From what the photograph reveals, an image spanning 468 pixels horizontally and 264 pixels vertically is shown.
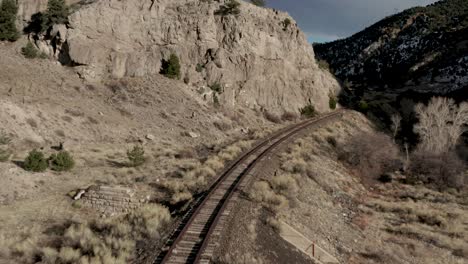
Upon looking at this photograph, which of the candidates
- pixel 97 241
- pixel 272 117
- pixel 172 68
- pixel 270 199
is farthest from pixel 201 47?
pixel 97 241

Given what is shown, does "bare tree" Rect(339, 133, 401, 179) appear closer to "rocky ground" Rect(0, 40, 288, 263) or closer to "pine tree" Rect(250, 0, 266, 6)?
"rocky ground" Rect(0, 40, 288, 263)

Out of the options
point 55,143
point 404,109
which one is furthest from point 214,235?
point 404,109

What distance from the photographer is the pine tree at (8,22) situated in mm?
32594

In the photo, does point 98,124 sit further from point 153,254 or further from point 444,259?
point 444,259

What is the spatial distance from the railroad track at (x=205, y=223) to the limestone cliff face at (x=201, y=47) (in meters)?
22.3

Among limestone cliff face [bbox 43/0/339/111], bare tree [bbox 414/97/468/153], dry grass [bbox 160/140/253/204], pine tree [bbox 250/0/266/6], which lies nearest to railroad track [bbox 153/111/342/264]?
dry grass [bbox 160/140/253/204]

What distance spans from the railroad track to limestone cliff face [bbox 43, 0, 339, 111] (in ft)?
73.2

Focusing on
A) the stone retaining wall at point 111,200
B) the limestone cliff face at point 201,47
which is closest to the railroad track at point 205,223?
the stone retaining wall at point 111,200

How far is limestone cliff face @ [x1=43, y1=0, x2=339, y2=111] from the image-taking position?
115ft

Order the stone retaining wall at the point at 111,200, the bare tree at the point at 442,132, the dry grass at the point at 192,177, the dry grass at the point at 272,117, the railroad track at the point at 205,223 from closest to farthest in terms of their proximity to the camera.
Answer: the railroad track at the point at 205,223
the stone retaining wall at the point at 111,200
the dry grass at the point at 192,177
the bare tree at the point at 442,132
the dry grass at the point at 272,117

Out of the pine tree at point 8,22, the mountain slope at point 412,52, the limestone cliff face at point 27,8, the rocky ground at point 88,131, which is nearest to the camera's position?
the rocky ground at point 88,131

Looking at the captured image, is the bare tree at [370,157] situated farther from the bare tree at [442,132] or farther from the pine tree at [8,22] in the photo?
the pine tree at [8,22]

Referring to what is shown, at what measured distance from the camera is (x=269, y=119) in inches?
1720

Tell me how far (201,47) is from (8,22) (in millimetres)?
21473
